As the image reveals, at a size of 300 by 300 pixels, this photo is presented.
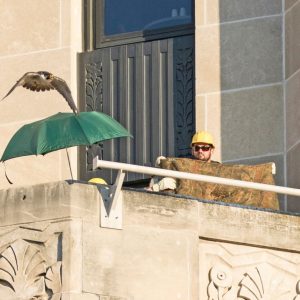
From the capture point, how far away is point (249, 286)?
31.5 metres

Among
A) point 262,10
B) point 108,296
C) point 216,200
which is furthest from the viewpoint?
point 262,10

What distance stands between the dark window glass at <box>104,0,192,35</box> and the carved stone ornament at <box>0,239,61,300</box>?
6.72m

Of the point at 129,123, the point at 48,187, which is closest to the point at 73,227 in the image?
the point at 48,187

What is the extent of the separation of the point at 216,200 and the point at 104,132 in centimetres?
206

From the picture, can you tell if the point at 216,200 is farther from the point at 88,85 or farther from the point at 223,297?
the point at 88,85

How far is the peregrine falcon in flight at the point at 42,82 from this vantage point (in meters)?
33.3

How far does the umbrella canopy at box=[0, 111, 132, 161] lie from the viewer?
3123 cm

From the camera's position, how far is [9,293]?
30.7 m

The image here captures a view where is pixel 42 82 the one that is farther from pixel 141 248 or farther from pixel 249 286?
pixel 249 286

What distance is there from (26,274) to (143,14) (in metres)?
7.26

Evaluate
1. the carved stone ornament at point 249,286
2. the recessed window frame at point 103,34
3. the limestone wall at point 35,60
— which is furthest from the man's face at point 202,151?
the limestone wall at point 35,60

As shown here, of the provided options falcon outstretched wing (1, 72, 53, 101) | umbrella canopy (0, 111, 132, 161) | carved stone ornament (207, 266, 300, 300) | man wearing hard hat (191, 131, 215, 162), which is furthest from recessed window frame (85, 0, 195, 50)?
carved stone ornament (207, 266, 300, 300)

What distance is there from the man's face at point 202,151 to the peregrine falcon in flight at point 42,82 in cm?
176

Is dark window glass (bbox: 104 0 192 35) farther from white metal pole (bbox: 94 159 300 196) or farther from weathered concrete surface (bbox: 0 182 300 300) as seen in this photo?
white metal pole (bbox: 94 159 300 196)
